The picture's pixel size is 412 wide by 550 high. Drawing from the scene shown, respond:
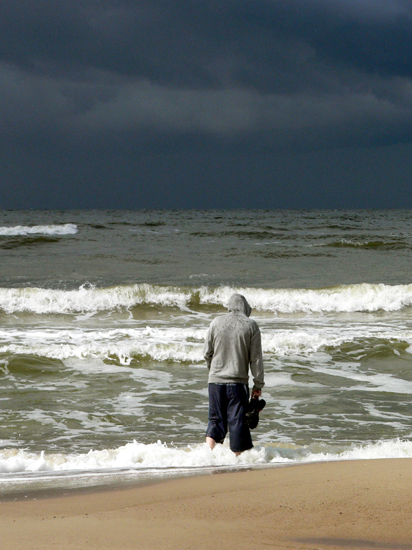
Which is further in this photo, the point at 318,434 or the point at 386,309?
the point at 386,309

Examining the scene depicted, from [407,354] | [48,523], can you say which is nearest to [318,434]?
[48,523]

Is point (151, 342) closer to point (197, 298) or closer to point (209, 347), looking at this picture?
point (209, 347)

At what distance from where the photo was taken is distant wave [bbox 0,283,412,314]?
1783cm

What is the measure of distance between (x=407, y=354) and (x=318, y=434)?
5.20 meters

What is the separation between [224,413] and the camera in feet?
19.5

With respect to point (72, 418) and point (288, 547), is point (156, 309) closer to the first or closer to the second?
point (72, 418)

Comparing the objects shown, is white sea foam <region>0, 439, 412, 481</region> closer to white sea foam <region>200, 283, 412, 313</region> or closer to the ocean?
the ocean

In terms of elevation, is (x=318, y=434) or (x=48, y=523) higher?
(x=48, y=523)

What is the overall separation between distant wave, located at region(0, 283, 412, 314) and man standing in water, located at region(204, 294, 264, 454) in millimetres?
12041

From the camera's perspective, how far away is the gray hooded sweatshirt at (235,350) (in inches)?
229

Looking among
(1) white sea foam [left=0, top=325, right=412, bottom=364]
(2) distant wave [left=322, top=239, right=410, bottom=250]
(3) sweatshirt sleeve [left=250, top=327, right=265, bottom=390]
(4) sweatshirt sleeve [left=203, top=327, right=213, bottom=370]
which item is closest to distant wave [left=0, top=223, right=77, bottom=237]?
(2) distant wave [left=322, top=239, right=410, bottom=250]

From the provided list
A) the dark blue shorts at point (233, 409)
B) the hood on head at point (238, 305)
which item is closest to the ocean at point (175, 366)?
the dark blue shorts at point (233, 409)

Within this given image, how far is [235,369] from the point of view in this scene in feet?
19.1

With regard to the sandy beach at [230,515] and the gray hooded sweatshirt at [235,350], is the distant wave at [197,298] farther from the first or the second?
the sandy beach at [230,515]
